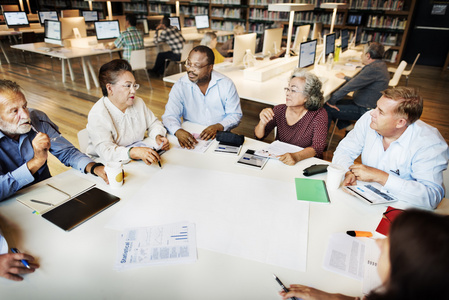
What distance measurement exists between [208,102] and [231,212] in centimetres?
139

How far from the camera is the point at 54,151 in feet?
5.20

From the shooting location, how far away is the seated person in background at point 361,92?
10.8ft

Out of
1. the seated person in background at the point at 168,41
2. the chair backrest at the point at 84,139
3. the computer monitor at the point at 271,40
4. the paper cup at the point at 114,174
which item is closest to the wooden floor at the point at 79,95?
the seated person in background at the point at 168,41

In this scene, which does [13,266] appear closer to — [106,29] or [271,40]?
[271,40]

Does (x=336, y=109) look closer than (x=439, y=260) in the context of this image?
No

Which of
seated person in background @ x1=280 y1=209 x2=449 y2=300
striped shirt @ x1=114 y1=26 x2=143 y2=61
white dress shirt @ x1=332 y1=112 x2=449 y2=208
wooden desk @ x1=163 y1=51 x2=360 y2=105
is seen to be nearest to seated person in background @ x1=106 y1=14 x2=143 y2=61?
striped shirt @ x1=114 y1=26 x2=143 y2=61

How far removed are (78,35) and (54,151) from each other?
5444mm

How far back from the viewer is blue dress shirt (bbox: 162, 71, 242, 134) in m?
2.36

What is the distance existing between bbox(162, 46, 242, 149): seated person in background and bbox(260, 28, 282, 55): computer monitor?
258 centimetres

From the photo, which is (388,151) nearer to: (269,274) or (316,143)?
(316,143)

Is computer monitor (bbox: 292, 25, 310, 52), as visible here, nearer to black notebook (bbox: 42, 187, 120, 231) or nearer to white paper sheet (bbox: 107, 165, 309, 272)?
white paper sheet (bbox: 107, 165, 309, 272)

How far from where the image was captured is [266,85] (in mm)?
3393

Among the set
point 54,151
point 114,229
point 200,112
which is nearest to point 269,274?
point 114,229

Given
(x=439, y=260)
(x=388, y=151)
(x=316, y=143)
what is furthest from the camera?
(x=316, y=143)
